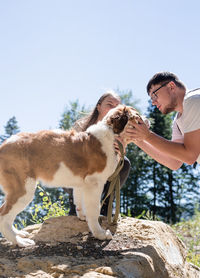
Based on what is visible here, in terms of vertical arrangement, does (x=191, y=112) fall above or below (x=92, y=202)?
above

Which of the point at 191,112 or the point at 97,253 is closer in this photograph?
the point at 97,253

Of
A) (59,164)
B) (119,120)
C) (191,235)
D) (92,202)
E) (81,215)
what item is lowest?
(191,235)

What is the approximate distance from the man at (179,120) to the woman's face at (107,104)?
0.91 metres

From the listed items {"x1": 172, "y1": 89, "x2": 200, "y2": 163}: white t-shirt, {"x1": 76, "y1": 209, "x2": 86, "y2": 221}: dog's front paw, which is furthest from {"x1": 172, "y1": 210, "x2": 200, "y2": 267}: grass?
{"x1": 172, "y1": 89, "x2": 200, "y2": 163}: white t-shirt

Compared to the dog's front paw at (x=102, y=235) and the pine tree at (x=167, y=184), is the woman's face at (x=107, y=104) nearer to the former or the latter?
the dog's front paw at (x=102, y=235)

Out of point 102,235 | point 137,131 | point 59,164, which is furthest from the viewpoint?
point 137,131

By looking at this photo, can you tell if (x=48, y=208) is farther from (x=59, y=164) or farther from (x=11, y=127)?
(x=11, y=127)

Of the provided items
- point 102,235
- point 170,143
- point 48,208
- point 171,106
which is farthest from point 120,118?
point 48,208

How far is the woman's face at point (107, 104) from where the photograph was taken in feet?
17.2

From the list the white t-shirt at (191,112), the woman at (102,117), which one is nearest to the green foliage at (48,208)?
the woman at (102,117)

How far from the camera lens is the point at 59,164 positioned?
3.64 m

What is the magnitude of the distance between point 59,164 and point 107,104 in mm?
1982

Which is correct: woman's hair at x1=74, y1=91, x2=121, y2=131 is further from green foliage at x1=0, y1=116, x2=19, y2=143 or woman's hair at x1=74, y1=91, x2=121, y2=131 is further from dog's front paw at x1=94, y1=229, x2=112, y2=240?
green foliage at x1=0, y1=116, x2=19, y2=143

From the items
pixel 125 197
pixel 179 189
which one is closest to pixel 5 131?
pixel 125 197
